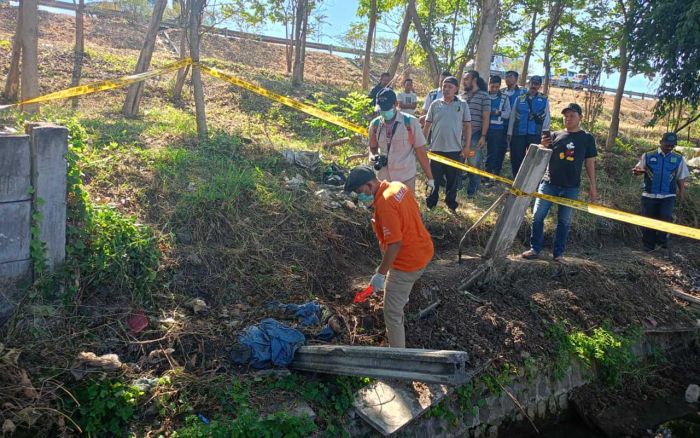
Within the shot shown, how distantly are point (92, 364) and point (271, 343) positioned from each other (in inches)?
48.6

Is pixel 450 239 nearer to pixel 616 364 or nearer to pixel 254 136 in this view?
pixel 616 364

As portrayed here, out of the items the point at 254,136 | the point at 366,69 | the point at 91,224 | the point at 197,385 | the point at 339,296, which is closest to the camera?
the point at 197,385

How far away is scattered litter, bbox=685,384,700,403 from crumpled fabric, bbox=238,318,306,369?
4363 mm

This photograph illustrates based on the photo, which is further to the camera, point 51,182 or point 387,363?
point 51,182

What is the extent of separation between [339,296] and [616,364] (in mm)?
3063

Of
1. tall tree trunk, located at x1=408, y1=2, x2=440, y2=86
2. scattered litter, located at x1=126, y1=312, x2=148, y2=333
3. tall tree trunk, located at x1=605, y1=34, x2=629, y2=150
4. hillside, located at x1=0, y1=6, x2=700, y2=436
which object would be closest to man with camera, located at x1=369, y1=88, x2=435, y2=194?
hillside, located at x1=0, y1=6, x2=700, y2=436

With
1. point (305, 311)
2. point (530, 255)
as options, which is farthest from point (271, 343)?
point (530, 255)

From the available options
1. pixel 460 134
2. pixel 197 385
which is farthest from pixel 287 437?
pixel 460 134

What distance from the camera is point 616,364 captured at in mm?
5465

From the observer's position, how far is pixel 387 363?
349 centimetres

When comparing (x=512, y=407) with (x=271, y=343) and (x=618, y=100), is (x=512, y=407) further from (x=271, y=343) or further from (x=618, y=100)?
(x=618, y=100)

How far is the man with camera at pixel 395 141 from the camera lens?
17.0ft

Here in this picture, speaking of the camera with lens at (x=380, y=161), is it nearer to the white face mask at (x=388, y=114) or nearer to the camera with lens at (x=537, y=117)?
the white face mask at (x=388, y=114)

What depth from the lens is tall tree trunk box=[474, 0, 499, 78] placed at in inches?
353
